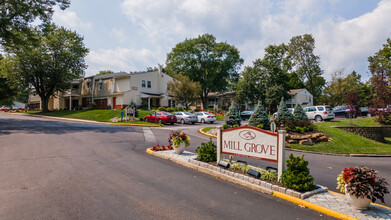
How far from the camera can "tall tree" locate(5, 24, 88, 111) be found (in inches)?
1417

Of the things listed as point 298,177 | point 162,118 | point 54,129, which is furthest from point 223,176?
point 162,118

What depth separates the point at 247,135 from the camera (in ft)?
21.2

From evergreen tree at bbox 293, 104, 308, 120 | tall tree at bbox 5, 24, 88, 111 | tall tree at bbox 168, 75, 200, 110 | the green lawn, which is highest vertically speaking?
tall tree at bbox 5, 24, 88, 111

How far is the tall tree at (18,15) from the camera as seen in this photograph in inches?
833

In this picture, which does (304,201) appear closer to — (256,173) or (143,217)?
(256,173)

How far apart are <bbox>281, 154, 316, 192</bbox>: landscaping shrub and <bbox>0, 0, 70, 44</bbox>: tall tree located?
26677 mm

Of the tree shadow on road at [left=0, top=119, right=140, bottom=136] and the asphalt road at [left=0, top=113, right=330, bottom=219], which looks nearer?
the asphalt road at [left=0, top=113, right=330, bottom=219]

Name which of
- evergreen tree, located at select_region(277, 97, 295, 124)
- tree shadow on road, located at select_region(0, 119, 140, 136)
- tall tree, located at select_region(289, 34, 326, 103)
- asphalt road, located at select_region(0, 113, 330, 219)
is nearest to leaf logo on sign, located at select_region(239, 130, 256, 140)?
asphalt road, located at select_region(0, 113, 330, 219)

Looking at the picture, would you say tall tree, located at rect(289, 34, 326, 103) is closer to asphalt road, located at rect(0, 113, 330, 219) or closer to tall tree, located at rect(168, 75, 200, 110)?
tall tree, located at rect(168, 75, 200, 110)

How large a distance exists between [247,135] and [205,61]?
4881 centimetres

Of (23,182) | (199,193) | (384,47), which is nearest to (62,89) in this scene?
(23,182)

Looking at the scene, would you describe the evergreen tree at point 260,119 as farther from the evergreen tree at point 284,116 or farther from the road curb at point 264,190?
the road curb at point 264,190

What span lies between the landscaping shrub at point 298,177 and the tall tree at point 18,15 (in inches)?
1050

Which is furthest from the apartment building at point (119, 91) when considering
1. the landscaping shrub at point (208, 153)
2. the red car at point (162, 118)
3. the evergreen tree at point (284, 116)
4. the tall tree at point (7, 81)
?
the landscaping shrub at point (208, 153)
